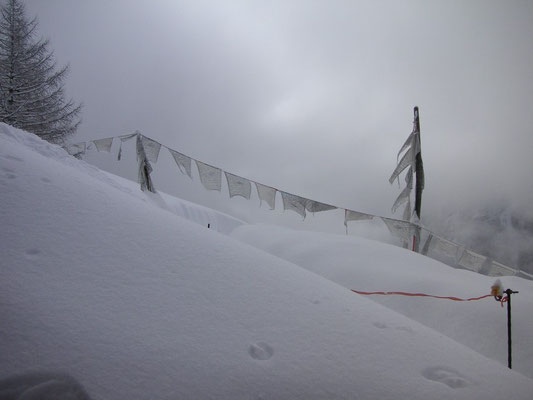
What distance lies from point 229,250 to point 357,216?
5934mm

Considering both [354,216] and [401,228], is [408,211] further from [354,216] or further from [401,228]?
[354,216]

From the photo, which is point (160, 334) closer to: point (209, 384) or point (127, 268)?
point (209, 384)

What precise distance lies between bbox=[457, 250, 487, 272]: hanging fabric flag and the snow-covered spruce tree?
49.0ft

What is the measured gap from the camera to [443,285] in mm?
3527

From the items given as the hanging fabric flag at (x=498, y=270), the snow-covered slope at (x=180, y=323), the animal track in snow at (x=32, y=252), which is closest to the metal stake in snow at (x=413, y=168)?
the hanging fabric flag at (x=498, y=270)

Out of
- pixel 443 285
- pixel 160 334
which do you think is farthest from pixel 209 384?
pixel 443 285

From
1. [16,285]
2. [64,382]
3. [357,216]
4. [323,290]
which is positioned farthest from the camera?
[357,216]

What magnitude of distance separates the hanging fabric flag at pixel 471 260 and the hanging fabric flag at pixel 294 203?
374cm

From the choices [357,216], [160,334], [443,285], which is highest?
[357,216]

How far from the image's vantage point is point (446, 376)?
1.21 meters

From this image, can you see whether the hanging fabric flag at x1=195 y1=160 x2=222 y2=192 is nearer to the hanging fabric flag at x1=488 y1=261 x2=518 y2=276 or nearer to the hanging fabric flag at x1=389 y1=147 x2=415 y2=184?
the hanging fabric flag at x1=389 y1=147 x2=415 y2=184

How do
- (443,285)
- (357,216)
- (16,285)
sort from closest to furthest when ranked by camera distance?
(16,285), (443,285), (357,216)

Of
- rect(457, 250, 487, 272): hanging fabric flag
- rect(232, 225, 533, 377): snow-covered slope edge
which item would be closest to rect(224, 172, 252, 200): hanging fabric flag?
rect(232, 225, 533, 377): snow-covered slope edge

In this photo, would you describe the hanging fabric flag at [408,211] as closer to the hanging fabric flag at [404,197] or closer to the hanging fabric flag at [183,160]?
the hanging fabric flag at [404,197]
